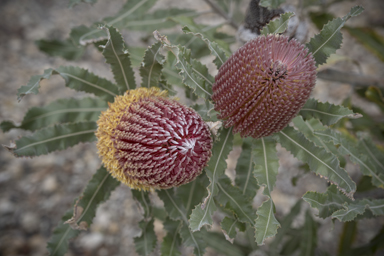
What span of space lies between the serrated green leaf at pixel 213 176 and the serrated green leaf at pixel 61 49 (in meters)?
1.11

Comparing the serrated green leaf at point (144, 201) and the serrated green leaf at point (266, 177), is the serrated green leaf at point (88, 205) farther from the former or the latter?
the serrated green leaf at point (266, 177)

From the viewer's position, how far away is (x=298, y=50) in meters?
0.92

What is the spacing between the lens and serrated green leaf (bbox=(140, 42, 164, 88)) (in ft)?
3.51

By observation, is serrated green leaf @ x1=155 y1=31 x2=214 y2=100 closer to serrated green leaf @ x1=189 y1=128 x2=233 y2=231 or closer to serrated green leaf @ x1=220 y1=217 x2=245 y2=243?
serrated green leaf @ x1=189 y1=128 x2=233 y2=231

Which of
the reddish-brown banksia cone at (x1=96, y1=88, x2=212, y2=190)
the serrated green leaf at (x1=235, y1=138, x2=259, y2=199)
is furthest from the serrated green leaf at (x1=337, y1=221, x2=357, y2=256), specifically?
the reddish-brown banksia cone at (x1=96, y1=88, x2=212, y2=190)

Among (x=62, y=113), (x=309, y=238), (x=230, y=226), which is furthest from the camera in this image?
(x=309, y=238)

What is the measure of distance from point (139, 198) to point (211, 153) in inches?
17.6

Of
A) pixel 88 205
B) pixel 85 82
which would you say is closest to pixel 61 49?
pixel 85 82

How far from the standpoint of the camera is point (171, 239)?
4.27 feet

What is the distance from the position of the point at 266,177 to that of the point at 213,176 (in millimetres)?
219

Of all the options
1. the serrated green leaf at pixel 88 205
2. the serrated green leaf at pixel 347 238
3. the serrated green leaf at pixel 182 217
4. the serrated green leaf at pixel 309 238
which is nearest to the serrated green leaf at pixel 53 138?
the serrated green leaf at pixel 88 205

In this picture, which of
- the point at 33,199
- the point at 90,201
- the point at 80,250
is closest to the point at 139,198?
the point at 90,201

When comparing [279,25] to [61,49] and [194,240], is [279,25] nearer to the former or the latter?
[194,240]

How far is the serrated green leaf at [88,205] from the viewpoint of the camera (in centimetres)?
125
